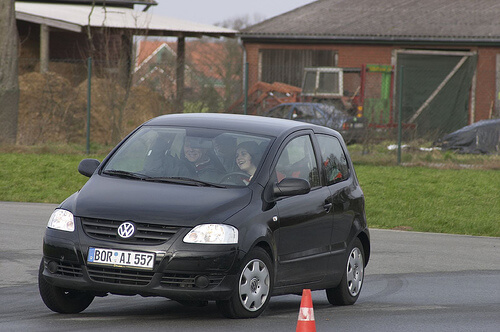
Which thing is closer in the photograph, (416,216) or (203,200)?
(203,200)

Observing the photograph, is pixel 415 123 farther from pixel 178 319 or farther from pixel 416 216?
pixel 178 319

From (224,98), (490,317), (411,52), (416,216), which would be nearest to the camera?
(490,317)

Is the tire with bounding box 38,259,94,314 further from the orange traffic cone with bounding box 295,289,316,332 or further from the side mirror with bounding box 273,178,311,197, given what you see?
the orange traffic cone with bounding box 295,289,316,332

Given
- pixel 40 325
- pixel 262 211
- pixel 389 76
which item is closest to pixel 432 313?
pixel 262 211

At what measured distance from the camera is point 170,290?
7.46 metres

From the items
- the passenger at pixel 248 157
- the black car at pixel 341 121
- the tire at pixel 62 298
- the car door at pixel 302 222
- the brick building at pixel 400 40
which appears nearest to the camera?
the tire at pixel 62 298

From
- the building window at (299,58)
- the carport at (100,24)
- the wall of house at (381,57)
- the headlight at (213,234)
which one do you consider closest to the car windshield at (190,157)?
the headlight at (213,234)

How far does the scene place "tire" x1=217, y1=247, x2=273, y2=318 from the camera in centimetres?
774

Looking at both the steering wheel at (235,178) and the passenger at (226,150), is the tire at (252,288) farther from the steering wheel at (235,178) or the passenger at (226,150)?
the passenger at (226,150)

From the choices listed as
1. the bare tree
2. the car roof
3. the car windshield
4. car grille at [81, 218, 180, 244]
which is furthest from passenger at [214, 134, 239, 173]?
the bare tree

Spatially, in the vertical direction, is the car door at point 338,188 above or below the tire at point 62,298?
above

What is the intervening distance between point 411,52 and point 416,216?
2055 cm

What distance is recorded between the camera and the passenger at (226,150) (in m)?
8.52

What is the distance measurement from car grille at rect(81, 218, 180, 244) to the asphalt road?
625 millimetres
